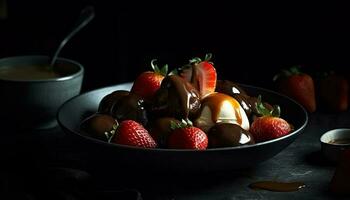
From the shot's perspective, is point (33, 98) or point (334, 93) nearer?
point (33, 98)

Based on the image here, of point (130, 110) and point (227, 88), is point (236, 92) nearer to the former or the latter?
point (227, 88)

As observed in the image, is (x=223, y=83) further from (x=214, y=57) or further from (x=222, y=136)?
(x=214, y=57)

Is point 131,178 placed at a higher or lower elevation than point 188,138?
lower

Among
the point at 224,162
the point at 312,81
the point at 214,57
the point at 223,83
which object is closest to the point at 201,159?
the point at 224,162

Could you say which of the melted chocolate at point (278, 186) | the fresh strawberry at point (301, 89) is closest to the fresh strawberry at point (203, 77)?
the melted chocolate at point (278, 186)

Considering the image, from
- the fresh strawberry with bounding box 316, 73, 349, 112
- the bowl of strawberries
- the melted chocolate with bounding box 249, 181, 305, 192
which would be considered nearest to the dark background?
the fresh strawberry with bounding box 316, 73, 349, 112

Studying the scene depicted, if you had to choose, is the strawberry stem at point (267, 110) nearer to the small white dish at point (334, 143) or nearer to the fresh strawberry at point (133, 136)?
the small white dish at point (334, 143)

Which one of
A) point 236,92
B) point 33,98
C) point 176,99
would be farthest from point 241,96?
point 33,98
